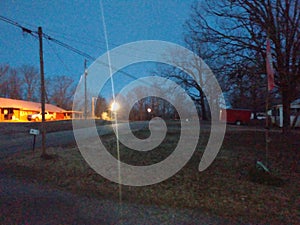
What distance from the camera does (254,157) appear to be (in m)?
8.62

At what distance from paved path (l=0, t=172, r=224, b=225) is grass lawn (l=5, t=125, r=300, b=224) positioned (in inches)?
13.7

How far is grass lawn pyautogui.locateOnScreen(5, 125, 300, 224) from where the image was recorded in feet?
14.8

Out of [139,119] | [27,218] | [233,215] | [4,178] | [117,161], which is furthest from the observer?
[139,119]

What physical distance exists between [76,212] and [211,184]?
3247 mm

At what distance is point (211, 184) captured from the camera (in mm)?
5867

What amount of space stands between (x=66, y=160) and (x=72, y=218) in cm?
478

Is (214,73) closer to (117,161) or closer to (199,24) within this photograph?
(199,24)

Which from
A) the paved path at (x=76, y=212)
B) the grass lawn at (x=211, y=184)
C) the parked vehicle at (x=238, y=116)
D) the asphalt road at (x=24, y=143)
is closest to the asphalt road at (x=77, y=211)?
the paved path at (x=76, y=212)

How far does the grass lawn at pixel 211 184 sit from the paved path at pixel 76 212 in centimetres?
35

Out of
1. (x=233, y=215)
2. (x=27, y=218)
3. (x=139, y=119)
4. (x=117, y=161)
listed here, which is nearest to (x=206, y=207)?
(x=233, y=215)

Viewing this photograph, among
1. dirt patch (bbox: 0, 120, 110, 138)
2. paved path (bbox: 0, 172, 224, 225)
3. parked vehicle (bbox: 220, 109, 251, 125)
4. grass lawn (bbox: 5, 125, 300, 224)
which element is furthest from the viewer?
parked vehicle (bbox: 220, 109, 251, 125)

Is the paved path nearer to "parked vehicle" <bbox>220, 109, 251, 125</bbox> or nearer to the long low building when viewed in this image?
"parked vehicle" <bbox>220, 109, 251, 125</bbox>

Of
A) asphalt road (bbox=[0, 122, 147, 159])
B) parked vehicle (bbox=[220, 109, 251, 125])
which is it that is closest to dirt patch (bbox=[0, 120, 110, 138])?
asphalt road (bbox=[0, 122, 147, 159])

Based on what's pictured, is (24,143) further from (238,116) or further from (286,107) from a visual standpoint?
(238,116)
